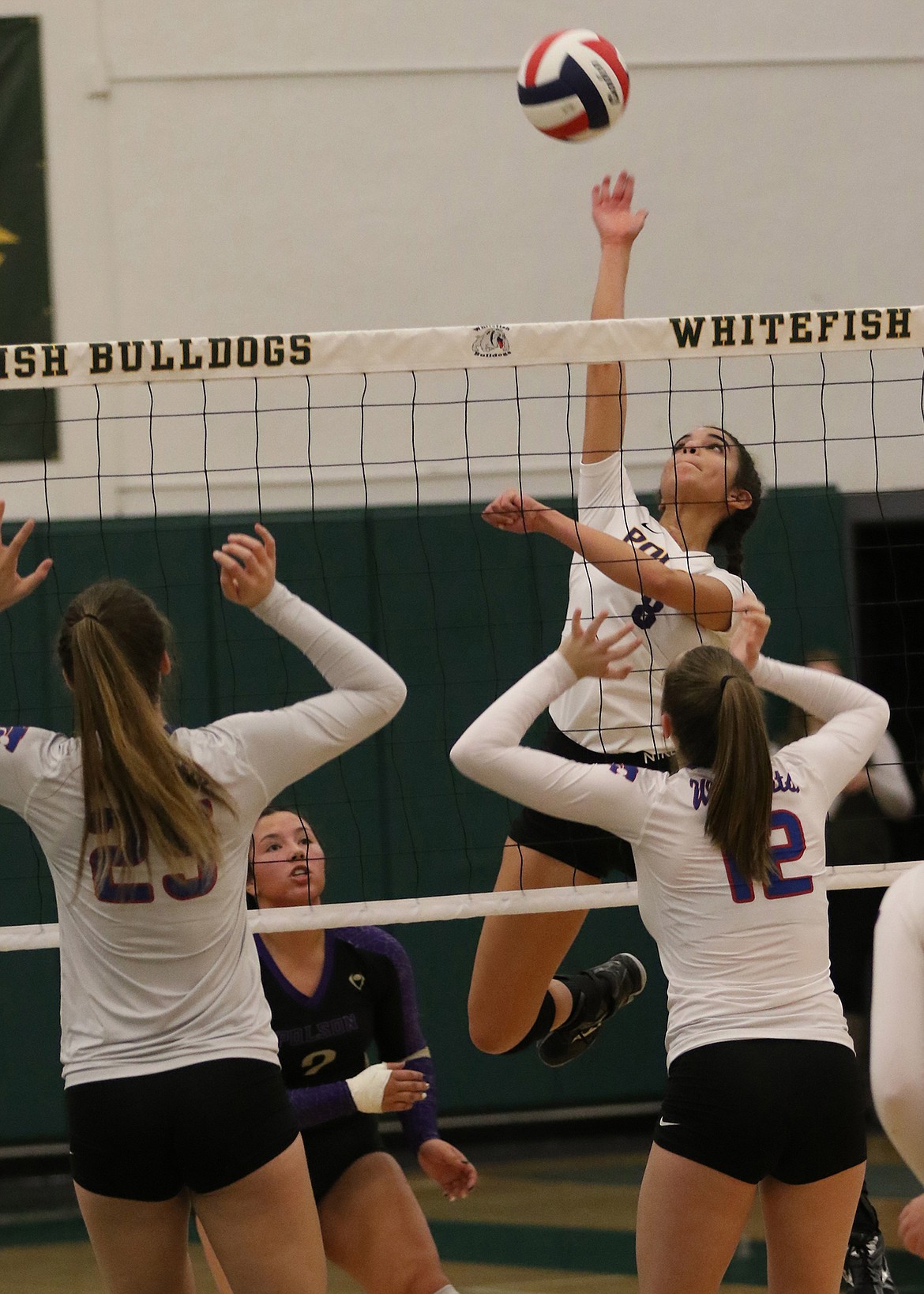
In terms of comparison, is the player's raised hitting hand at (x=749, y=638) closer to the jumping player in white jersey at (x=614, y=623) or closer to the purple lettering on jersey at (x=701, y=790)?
the purple lettering on jersey at (x=701, y=790)

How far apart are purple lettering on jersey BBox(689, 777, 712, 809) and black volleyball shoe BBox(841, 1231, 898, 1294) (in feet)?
6.11

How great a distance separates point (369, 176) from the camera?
759cm

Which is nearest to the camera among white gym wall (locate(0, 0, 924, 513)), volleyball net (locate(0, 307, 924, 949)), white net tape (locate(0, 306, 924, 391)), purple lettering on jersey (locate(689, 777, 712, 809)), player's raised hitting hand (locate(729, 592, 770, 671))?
purple lettering on jersey (locate(689, 777, 712, 809))

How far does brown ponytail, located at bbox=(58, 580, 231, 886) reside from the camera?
102 inches

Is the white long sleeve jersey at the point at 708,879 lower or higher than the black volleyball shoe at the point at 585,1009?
higher

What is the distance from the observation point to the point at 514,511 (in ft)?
11.6

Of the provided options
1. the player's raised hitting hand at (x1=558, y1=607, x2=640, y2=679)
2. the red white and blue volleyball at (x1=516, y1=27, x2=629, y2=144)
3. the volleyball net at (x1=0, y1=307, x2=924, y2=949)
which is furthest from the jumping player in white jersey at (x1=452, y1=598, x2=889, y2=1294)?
the volleyball net at (x1=0, y1=307, x2=924, y2=949)

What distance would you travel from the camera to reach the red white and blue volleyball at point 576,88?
4.36 metres

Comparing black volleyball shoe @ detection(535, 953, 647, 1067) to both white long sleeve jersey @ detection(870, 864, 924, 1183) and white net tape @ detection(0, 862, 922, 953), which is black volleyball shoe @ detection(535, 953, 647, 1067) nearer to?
white net tape @ detection(0, 862, 922, 953)

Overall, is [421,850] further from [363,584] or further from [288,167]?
[288,167]

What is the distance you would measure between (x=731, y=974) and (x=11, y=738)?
1369mm

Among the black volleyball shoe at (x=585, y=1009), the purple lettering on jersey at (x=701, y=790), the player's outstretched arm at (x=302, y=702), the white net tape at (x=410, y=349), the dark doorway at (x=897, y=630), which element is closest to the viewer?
the player's outstretched arm at (x=302, y=702)

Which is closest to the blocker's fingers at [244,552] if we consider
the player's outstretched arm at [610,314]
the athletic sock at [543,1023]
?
the player's outstretched arm at [610,314]

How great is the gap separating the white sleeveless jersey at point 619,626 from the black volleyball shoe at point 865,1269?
144 cm
